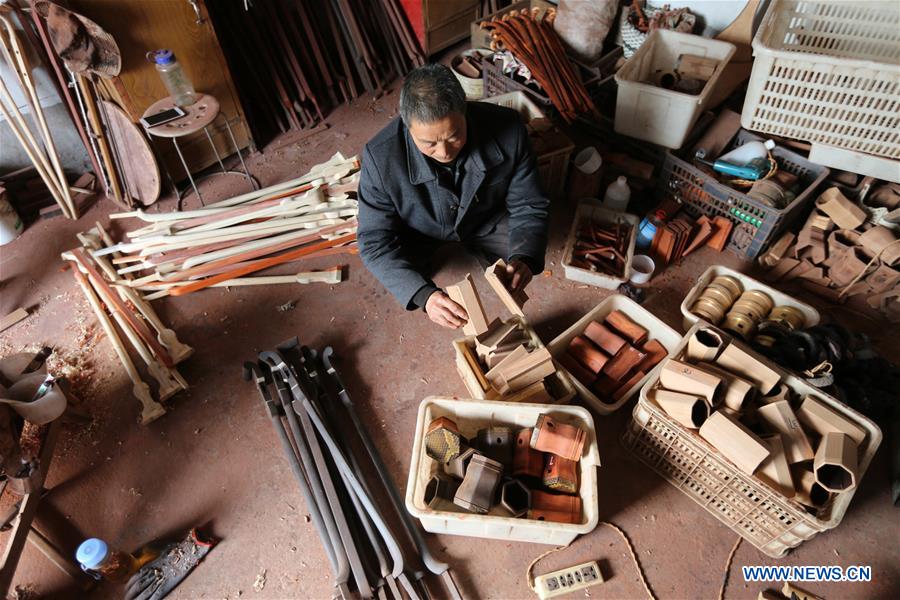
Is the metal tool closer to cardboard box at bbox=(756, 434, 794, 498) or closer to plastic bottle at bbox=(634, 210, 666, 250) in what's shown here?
cardboard box at bbox=(756, 434, 794, 498)

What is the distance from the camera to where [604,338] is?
255 centimetres

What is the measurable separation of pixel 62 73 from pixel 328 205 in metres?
1.74

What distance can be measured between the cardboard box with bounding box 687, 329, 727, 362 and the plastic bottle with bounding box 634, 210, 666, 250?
1.05 m

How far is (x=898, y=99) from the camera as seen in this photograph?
8.06 feet

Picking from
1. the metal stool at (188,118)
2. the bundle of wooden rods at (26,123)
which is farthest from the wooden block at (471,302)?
the bundle of wooden rods at (26,123)

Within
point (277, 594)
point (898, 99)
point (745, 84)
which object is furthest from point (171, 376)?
point (745, 84)

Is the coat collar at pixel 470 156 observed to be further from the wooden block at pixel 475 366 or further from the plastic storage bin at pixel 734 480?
the plastic storage bin at pixel 734 480

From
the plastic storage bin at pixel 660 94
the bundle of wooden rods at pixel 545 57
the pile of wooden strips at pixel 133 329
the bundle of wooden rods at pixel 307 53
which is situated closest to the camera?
the pile of wooden strips at pixel 133 329

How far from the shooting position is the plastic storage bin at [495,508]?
6.34 ft

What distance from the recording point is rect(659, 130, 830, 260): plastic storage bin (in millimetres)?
2877

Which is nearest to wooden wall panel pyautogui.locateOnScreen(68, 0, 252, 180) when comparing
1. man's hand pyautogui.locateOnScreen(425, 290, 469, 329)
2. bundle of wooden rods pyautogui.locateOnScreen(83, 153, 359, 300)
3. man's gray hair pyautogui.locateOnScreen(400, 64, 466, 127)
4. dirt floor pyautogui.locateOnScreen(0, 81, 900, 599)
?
bundle of wooden rods pyautogui.locateOnScreen(83, 153, 359, 300)

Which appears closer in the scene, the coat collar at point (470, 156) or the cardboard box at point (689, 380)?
the cardboard box at point (689, 380)

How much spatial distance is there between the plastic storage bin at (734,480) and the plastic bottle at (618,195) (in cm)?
124

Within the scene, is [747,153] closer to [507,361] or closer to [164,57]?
[507,361]
